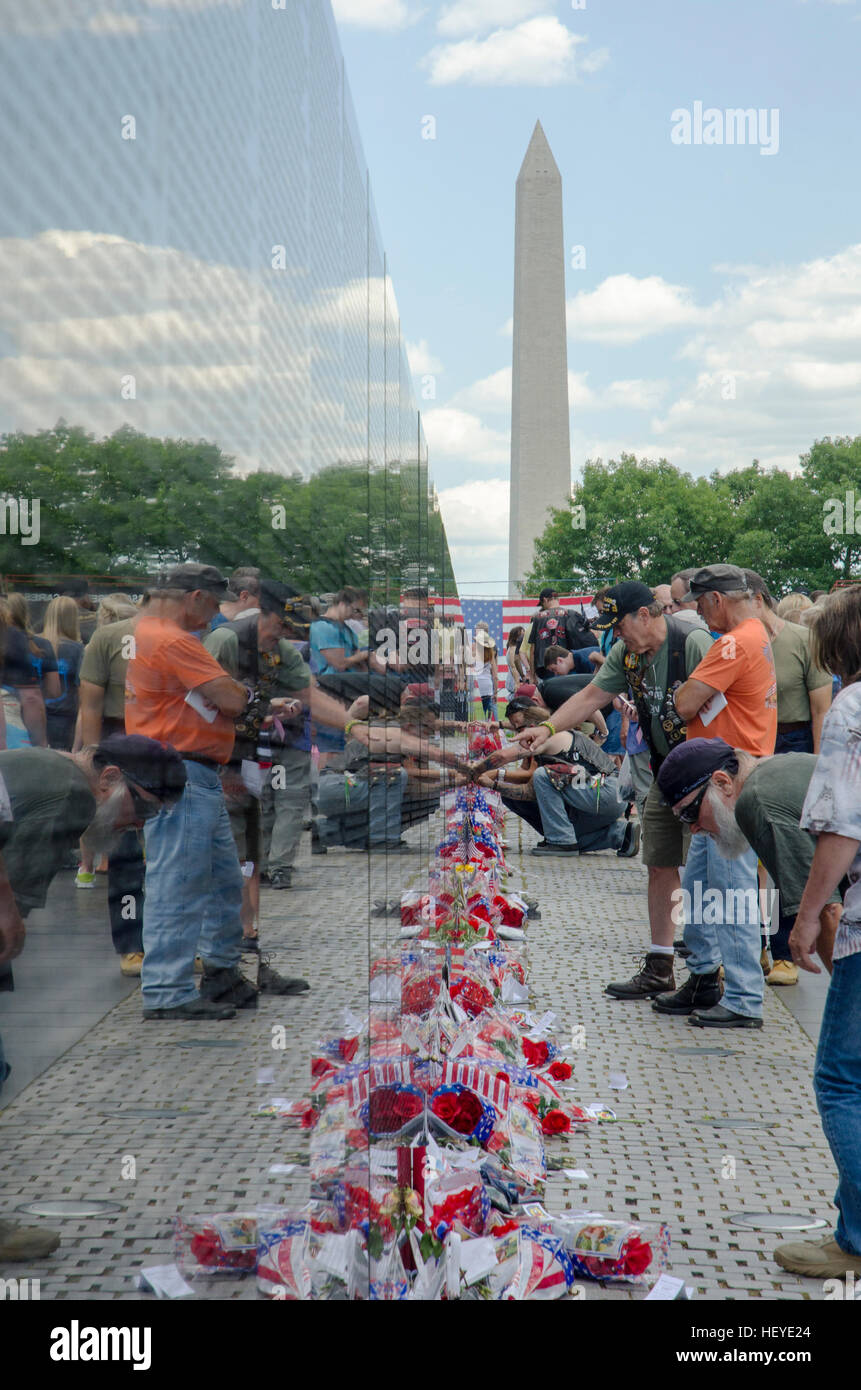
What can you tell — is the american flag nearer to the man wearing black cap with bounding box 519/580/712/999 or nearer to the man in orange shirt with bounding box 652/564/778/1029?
the man wearing black cap with bounding box 519/580/712/999

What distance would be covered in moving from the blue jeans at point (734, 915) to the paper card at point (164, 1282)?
3.78 metres

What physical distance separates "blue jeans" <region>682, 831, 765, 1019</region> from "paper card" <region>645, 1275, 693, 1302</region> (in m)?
2.46

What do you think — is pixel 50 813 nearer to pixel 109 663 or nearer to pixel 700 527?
pixel 109 663

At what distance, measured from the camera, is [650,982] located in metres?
5.81

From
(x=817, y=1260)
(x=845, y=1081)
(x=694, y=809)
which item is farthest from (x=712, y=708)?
(x=817, y=1260)

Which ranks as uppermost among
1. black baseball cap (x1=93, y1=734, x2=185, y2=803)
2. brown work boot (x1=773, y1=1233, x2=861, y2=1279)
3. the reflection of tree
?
the reflection of tree

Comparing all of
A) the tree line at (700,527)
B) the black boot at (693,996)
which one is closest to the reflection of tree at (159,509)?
the black boot at (693,996)

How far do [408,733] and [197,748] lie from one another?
2844mm

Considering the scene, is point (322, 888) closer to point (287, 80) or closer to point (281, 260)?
point (281, 260)

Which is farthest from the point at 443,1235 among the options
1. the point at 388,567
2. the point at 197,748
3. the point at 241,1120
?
the point at 388,567

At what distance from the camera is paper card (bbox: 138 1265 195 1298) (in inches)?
60.0

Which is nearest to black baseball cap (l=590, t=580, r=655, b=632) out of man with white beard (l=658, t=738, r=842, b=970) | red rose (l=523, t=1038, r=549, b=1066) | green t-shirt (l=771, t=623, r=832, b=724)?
green t-shirt (l=771, t=623, r=832, b=724)

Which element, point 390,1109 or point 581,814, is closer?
point 390,1109

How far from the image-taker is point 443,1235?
251 cm
